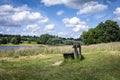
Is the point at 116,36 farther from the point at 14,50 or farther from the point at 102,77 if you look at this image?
the point at 102,77

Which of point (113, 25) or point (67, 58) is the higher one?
point (113, 25)

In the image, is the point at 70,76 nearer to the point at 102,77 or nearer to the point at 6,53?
the point at 102,77

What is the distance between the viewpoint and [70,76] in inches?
458

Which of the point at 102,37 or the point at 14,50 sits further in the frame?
the point at 102,37

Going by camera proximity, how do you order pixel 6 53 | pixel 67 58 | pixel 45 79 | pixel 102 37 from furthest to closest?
pixel 102 37
pixel 6 53
pixel 67 58
pixel 45 79

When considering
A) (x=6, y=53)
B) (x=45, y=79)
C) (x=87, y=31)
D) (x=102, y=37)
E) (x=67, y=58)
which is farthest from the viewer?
(x=87, y=31)

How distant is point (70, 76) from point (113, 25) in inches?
3061

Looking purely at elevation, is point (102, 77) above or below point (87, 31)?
below

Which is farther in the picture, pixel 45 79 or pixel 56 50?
pixel 56 50

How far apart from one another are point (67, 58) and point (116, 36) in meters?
69.5

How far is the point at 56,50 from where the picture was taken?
33.1 m

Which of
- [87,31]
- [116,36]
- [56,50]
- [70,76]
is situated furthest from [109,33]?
[70,76]

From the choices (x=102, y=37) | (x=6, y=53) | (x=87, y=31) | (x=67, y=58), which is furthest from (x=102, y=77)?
(x=87, y=31)

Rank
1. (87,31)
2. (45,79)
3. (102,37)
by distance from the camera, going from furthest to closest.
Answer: (87,31), (102,37), (45,79)
